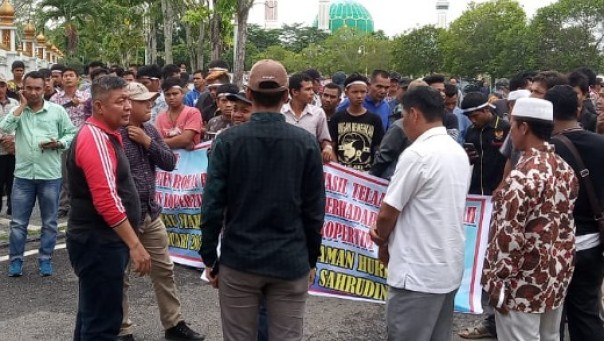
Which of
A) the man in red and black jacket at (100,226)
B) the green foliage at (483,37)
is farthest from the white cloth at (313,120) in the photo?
the green foliage at (483,37)

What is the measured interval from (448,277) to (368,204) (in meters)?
2.61

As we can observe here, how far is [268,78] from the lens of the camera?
3506 millimetres

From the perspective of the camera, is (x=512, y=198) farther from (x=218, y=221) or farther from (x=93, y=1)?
(x=93, y=1)

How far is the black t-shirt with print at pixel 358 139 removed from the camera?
720 cm

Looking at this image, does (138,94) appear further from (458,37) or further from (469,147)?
(458,37)

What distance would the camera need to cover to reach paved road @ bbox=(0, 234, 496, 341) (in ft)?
17.8

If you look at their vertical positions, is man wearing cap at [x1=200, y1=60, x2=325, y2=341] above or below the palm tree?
below

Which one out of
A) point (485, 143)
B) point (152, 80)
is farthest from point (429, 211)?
point (152, 80)

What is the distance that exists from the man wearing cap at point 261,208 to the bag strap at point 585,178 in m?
1.60

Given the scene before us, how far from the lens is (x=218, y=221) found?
11.6 feet

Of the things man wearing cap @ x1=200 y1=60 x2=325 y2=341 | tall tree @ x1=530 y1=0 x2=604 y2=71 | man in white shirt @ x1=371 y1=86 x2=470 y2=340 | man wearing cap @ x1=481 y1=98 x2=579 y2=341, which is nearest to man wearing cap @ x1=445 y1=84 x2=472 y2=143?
man wearing cap @ x1=481 y1=98 x2=579 y2=341

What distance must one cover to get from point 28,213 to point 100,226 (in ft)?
10.9

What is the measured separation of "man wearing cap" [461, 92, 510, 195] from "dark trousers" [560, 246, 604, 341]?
2.51m

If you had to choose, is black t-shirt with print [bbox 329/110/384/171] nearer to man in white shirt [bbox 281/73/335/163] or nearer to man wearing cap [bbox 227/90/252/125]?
man in white shirt [bbox 281/73/335/163]
